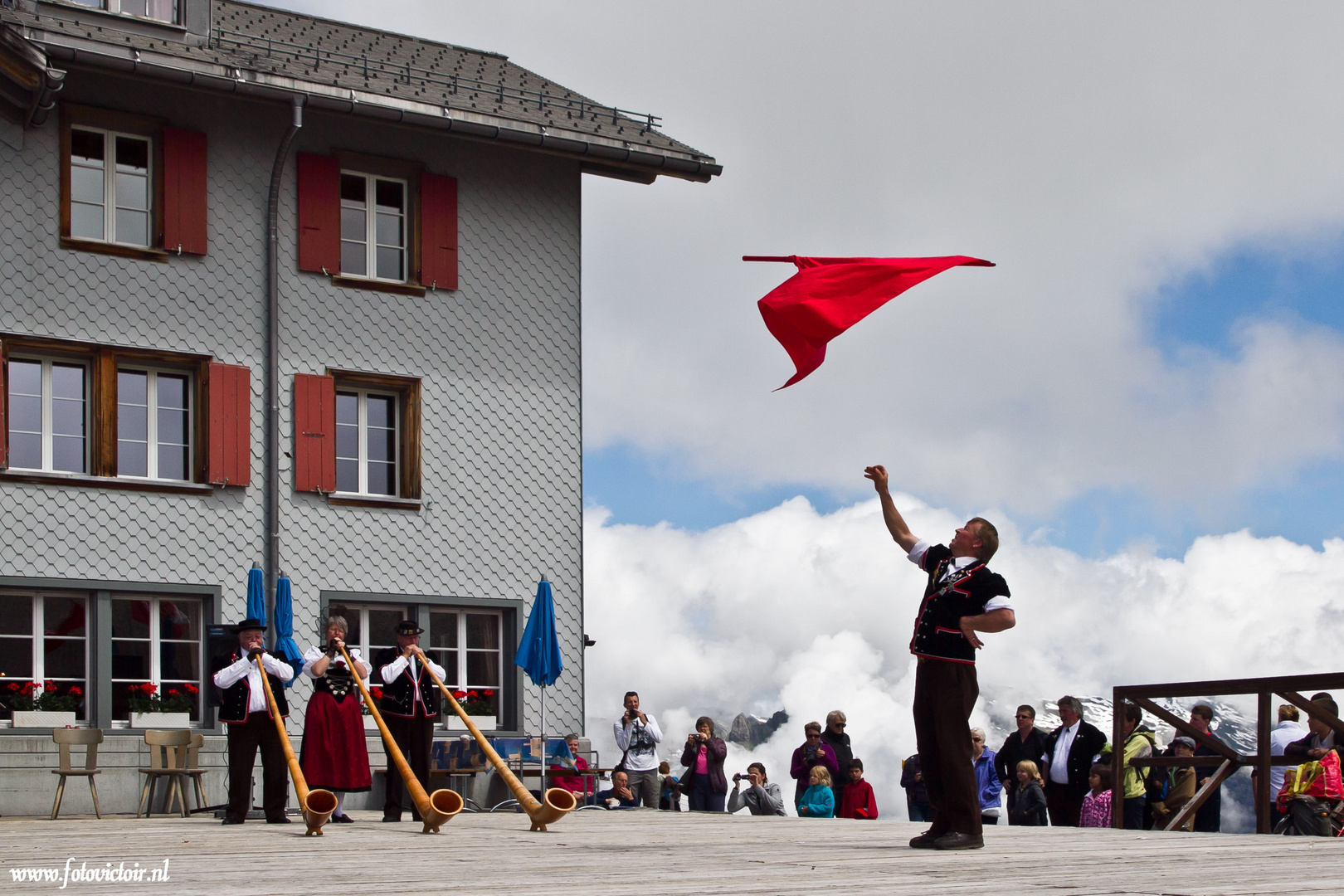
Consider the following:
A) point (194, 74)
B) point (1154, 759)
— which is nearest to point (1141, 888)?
point (1154, 759)

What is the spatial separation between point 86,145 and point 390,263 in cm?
414

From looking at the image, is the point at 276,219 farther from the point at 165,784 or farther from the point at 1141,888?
the point at 1141,888

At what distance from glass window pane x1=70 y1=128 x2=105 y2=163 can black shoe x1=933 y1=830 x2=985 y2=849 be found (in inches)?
598

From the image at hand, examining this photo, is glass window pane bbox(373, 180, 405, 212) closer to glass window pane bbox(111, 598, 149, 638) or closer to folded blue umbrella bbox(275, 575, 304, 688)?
folded blue umbrella bbox(275, 575, 304, 688)

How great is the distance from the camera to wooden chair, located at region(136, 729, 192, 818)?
17.3 m

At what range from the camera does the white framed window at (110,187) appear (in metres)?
20.1

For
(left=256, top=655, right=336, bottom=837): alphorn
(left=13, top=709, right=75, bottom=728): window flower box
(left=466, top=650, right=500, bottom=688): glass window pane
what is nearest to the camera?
(left=256, top=655, right=336, bottom=837): alphorn

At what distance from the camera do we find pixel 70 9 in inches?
816

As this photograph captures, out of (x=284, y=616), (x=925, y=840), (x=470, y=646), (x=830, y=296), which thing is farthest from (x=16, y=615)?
(x=925, y=840)

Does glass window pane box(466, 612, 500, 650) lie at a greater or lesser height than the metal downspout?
lesser

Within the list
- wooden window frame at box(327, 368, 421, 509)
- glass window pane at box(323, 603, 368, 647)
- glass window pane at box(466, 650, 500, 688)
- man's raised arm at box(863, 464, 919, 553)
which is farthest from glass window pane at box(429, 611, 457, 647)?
man's raised arm at box(863, 464, 919, 553)

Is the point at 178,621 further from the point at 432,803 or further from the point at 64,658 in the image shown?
the point at 432,803

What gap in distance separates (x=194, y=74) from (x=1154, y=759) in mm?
13801

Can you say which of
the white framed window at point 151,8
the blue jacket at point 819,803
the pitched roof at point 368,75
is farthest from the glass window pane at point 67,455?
the blue jacket at point 819,803
